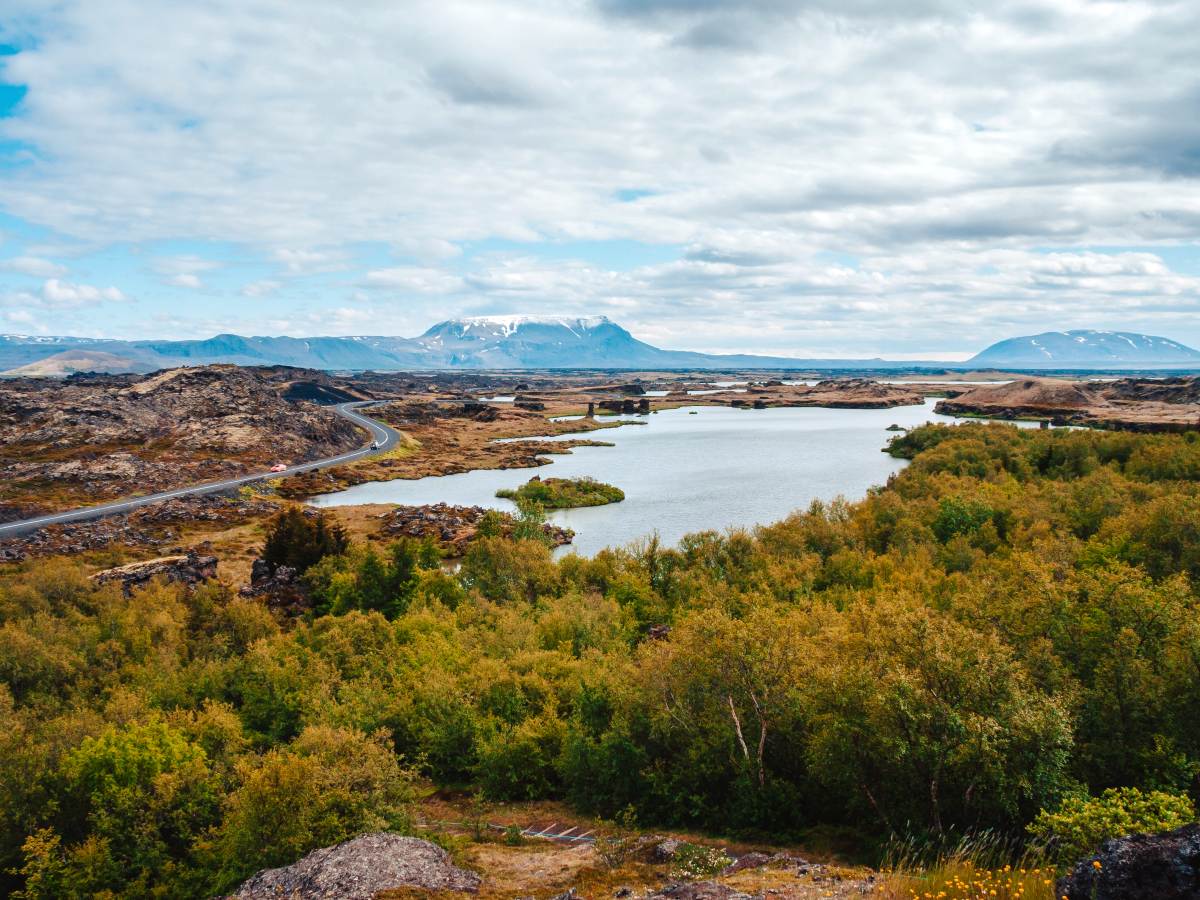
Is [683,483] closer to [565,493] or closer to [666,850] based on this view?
A: [565,493]

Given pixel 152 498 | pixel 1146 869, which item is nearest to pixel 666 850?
pixel 1146 869

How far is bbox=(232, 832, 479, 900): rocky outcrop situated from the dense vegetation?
5.10 ft

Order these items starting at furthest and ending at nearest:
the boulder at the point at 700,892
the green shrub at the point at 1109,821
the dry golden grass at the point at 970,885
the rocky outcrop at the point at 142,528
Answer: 1. the rocky outcrop at the point at 142,528
2. the boulder at the point at 700,892
3. the green shrub at the point at 1109,821
4. the dry golden grass at the point at 970,885

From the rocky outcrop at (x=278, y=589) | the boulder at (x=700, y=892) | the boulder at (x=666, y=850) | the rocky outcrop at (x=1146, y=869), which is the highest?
the rocky outcrop at (x=1146, y=869)

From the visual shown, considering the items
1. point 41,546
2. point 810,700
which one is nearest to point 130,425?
point 41,546

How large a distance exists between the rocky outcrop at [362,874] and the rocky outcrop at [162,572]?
51.1 m

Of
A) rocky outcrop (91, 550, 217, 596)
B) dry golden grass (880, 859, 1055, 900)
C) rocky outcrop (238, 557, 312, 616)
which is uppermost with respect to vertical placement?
dry golden grass (880, 859, 1055, 900)

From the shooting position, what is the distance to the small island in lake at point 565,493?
111 metres

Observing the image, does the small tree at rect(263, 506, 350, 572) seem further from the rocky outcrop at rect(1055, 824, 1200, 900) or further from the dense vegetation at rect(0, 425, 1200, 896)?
the rocky outcrop at rect(1055, 824, 1200, 900)

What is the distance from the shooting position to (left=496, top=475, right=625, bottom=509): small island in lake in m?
111

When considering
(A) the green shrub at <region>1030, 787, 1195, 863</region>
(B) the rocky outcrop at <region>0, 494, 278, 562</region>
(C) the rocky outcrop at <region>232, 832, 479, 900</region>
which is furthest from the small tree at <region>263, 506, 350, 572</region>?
(A) the green shrub at <region>1030, 787, 1195, 863</region>

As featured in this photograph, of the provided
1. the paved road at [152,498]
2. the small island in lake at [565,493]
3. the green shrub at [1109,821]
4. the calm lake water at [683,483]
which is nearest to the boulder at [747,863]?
the green shrub at [1109,821]

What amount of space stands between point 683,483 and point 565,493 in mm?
21998

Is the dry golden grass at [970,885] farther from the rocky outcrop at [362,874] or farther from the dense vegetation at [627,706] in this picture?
the rocky outcrop at [362,874]
